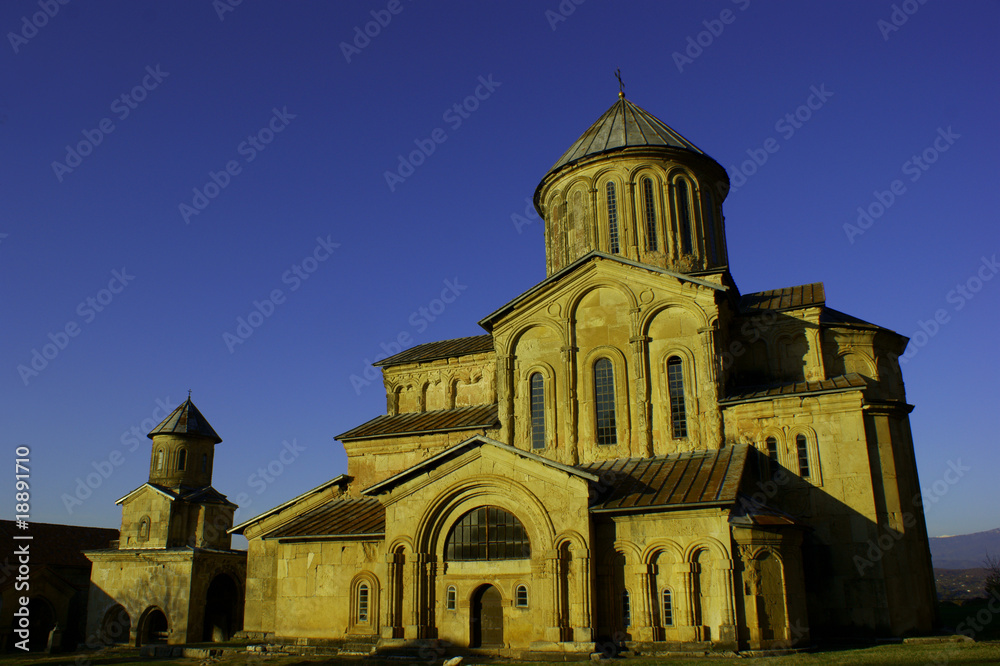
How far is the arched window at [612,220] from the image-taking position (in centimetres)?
2431

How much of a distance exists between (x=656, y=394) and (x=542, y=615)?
677 centimetres

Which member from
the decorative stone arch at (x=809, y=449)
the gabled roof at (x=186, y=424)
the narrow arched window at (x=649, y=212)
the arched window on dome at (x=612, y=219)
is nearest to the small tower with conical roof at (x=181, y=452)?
the gabled roof at (x=186, y=424)

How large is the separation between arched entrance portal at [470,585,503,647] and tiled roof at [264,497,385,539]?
11.1 feet

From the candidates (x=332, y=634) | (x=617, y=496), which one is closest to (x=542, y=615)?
(x=617, y=496)

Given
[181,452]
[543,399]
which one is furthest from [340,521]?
[181,452]

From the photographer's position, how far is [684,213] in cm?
2477

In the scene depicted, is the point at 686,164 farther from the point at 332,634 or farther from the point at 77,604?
the point at 77,604

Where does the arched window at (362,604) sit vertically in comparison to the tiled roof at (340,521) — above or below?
below

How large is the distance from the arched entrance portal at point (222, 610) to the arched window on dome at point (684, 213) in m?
25.2

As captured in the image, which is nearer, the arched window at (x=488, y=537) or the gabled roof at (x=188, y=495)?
the arched window at (x=488, y=537)

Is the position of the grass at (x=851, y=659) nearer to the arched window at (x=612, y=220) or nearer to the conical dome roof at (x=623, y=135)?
the arched window at (x=612, y=220)

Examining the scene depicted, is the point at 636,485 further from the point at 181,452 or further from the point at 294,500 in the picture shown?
the point at 181,452

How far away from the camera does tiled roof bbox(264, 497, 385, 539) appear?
2025cm

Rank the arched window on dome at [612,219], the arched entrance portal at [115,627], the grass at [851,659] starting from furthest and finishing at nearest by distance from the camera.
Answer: the arched entrance portal at [115,627], the arched window on dome at [612,219], the grass at [851,659]
